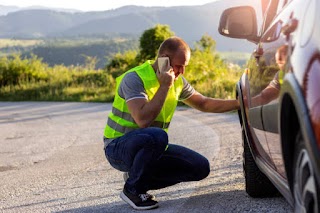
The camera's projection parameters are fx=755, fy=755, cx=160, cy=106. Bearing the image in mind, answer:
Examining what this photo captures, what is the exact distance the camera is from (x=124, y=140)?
5.36 m

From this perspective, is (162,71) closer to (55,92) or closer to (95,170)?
(95,170)

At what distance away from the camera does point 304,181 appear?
9.93 ft

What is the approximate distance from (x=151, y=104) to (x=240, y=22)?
2.68ft

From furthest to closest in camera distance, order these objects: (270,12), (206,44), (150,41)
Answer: (150,41) → (206,44) → (270,12)

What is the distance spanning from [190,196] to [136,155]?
1.97ft

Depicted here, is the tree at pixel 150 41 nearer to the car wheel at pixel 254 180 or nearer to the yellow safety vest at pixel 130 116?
the yellow safety vest at pixel 130 116

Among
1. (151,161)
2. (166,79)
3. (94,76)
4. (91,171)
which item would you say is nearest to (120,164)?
(151,161)

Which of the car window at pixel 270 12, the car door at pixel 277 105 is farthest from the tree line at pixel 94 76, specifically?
the car door at pixel 277 105

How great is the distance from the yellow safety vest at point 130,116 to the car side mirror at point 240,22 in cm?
66

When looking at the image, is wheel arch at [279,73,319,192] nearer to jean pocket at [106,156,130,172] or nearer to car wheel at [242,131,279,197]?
car wheel at [242,131,279,197]

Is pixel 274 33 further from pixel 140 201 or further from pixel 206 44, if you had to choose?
pixel 206 44

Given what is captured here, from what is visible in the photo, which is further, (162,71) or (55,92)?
(55,92)

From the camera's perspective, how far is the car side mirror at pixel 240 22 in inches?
197

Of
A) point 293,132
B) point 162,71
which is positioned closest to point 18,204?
point 162,71
